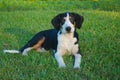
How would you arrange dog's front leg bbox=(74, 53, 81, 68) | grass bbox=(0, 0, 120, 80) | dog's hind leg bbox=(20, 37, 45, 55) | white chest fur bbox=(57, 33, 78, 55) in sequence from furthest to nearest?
1. dog's hind leg bbox=(20, 37, 45, 55)
2. white chest fur bbox=(57, 33, 78, 55)
3. dog's front leg bbox=(74, 53, 81, 68)
4. grass bbox=(0, 0, 120, 80)

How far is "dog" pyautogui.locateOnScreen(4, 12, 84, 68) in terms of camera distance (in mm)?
6352

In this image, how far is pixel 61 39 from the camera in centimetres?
676

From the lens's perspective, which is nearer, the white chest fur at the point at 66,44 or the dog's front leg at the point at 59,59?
the dog's front leg at the point at 59,59

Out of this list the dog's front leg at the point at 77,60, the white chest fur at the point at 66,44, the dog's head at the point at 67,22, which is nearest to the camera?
the dog's front leg at the point at 77,60

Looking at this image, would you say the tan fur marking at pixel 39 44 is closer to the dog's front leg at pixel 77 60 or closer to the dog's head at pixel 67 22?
the dog's head at pixel 67 22

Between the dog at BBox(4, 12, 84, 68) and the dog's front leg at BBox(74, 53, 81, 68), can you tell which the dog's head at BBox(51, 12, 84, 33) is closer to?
the dog at BBox(4, 12, 84, 68)

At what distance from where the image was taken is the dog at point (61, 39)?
6.35 m

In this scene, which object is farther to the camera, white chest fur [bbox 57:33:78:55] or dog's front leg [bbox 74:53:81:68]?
white chest fur [bbox 57:33:78:55]

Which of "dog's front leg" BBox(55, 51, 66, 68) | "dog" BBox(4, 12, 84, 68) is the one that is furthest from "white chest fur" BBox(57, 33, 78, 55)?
"dog's front leg" BBox(55, 51, 66, 68)

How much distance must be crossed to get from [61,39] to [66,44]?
0.15m

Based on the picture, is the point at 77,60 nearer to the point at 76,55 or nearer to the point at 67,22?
the point at 76,55

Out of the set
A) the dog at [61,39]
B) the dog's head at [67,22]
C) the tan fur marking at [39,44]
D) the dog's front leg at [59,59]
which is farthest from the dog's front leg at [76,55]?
the tan fur marking at [39,44]

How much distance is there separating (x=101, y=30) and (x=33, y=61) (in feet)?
12.1

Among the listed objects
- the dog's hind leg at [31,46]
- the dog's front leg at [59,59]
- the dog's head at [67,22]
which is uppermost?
the dog's head at [67,22]
